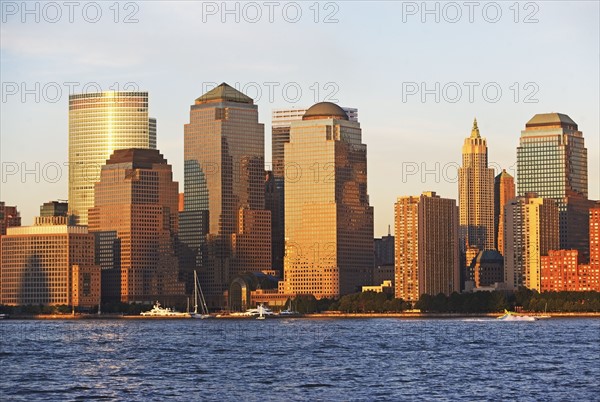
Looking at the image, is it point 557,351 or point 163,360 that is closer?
point 163,360

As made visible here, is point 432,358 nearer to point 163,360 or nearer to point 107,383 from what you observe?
point 163,360

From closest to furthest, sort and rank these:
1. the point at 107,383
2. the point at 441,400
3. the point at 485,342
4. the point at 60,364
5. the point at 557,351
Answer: the point at 441,400 → the point at 107,383 → the point at 60,364 → the point at 557,351 → the point at 485,342

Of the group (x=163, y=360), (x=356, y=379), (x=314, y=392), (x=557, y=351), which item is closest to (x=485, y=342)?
(x=557, y=351)

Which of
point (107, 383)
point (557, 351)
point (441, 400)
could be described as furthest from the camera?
point (557, 351)

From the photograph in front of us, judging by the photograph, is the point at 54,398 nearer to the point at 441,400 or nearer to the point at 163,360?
the point at 441,400

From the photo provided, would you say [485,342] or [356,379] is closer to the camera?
[356,379]

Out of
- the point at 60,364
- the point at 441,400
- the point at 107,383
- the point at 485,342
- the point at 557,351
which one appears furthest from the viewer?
the point at 485,342

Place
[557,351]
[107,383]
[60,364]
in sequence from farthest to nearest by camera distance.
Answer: [557,351] → [60,364] → [107,383]

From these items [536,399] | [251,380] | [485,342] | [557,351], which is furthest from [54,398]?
[485,342]
